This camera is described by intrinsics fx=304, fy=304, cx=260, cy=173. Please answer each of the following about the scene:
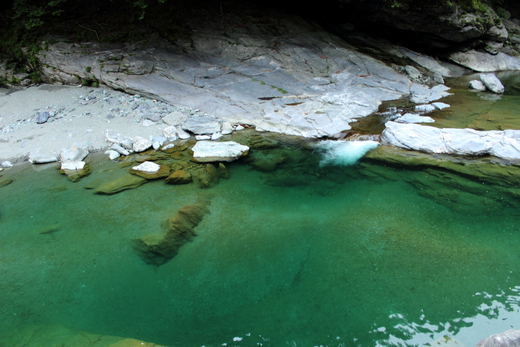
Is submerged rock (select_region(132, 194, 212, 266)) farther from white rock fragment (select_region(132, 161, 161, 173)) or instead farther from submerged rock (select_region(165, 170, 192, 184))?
white rock fragment (select_region(132, 161, 161, 173))

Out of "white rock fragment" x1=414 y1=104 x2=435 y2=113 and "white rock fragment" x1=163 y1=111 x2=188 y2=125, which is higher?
"white rock fragment" x1=414 y1=104 x2=435 y2=113

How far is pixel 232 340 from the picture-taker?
2988mm

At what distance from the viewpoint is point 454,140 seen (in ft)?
19.2

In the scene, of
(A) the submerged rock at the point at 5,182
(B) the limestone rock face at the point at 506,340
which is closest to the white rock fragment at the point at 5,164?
(A) the submerged rock at the point at 5,182

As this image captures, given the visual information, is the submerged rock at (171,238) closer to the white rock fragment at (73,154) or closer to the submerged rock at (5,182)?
the white rock fragment at (73,154)

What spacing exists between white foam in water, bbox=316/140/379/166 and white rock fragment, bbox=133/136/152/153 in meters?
3.79

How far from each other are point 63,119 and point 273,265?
6.75 metres

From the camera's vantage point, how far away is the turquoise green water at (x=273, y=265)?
312 centimetres

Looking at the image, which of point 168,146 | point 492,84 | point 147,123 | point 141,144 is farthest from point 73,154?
point 492,84

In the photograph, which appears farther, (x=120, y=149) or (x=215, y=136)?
(x=215, y=136)

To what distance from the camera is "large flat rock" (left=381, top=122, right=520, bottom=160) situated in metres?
5.56

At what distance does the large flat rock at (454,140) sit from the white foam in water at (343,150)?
44 centimetres

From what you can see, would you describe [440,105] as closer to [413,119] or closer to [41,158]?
[413,119]

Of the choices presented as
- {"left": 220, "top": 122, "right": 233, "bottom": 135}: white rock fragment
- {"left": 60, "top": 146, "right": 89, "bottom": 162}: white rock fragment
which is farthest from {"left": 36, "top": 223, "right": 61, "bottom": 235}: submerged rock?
{"left": 220, "top": 122, "right": 233, "bottom": 135}: white rock fragment
